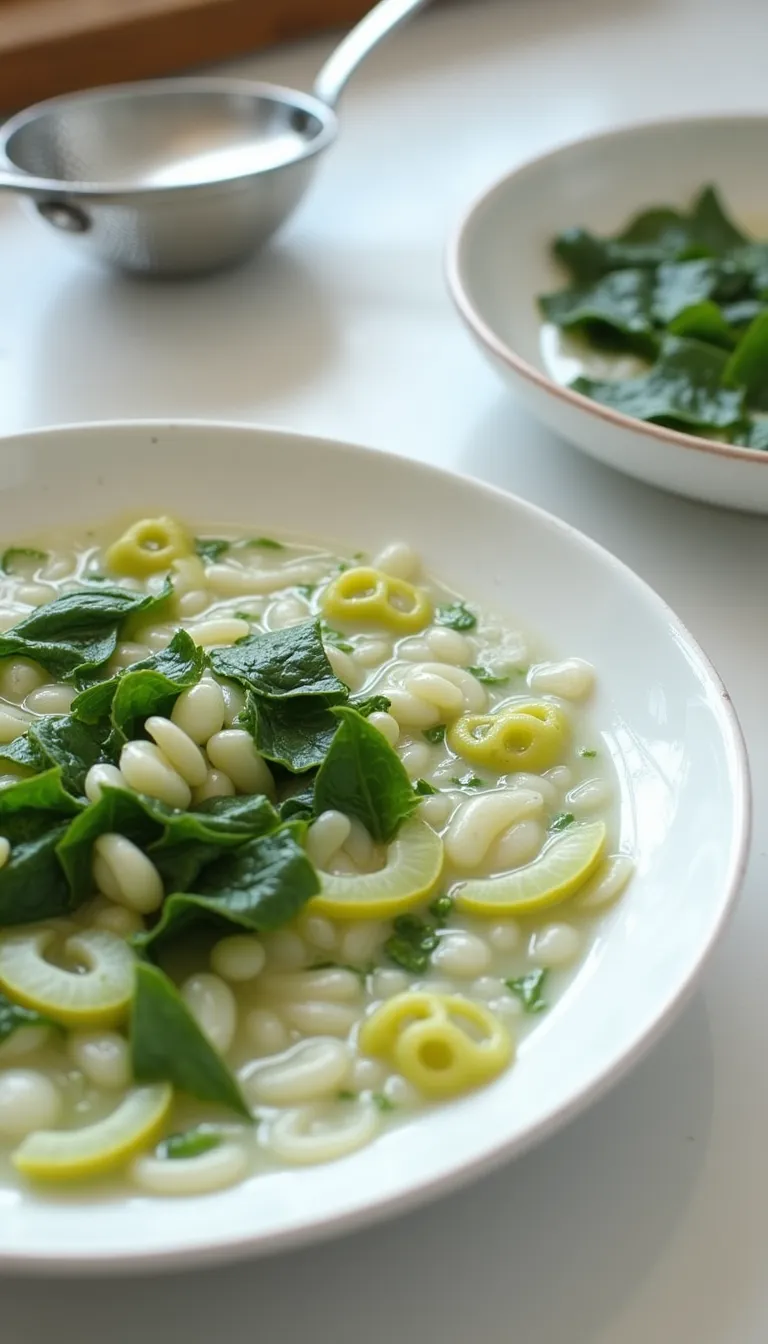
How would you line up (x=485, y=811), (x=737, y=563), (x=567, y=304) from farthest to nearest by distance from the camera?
(x=567, y=304), (x=737, y=563), (x=485, y=811)

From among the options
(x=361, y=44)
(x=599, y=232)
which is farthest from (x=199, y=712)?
(x=361, y=44)

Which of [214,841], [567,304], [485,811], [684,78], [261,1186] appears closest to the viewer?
[261,1186]

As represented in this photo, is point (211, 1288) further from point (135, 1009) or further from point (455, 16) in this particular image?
point (455, 16)

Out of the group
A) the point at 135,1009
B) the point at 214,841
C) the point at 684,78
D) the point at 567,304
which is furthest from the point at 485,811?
the point at 684,78

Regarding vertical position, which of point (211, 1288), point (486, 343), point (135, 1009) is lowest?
point (211, 1288)

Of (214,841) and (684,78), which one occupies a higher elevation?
(684,78)

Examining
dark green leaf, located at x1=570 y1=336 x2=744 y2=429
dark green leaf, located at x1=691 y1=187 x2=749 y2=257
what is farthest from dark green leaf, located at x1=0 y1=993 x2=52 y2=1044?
dark green leaf, located at x1=691 y1=187 x2=749 y2=257

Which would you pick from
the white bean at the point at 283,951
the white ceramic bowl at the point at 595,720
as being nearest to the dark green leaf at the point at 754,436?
the white ceramic bowl at the point at 595,720

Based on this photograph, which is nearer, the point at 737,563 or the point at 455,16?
the point at 737,563
